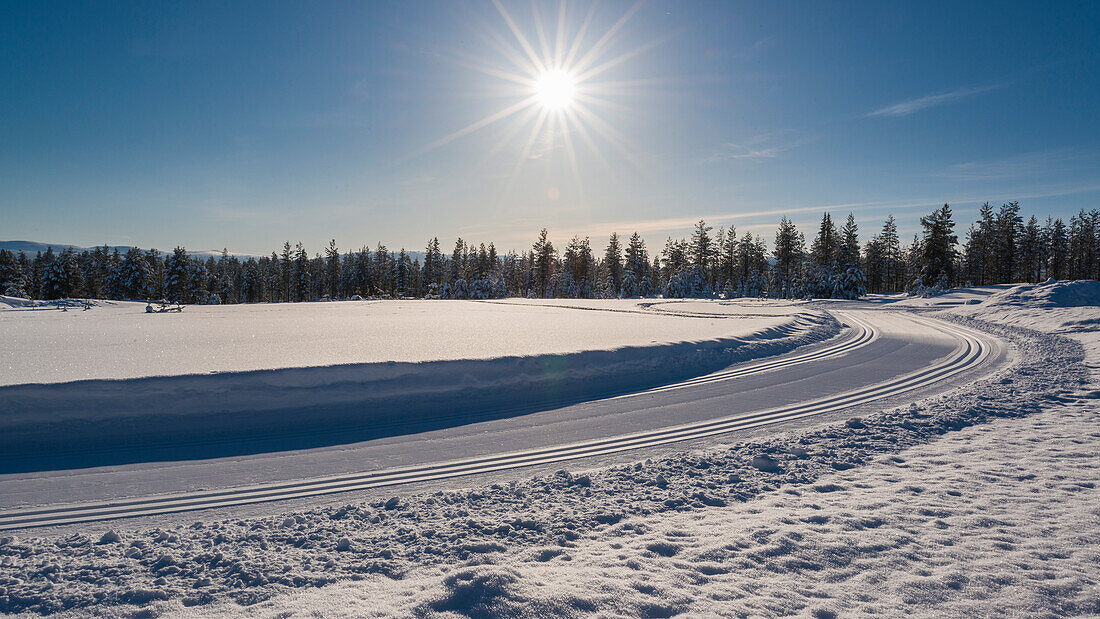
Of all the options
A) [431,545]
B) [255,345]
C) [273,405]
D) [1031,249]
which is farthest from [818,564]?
[1031,249]

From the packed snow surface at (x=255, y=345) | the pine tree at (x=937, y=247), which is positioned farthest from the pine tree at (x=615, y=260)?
the packed snow surface at (x=255, y=345)

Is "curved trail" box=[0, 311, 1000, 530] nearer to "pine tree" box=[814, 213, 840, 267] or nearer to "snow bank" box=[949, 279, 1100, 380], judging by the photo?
"snow bank" box=[949, 279, 1100, 380]

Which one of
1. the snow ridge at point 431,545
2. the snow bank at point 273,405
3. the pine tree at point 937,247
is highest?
the pine tree at point 937,247

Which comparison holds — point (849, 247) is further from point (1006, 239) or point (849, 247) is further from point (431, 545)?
point (431, 545)

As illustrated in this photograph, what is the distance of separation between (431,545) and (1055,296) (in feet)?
122

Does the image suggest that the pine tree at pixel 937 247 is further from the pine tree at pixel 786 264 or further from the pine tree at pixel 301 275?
the pine tree at pixel 301 275

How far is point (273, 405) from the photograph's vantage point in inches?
295

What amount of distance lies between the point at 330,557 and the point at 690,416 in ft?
18.4

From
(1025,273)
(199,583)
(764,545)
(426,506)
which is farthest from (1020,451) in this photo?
(1025,273)

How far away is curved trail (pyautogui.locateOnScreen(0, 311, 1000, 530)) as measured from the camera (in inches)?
177

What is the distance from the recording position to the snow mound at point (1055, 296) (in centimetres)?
2597

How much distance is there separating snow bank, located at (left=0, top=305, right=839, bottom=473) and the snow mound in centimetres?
2914

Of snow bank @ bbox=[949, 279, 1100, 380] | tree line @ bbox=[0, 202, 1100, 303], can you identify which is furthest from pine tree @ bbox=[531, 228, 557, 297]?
snow bank @ bbox=[949, 279, 1100, 380]

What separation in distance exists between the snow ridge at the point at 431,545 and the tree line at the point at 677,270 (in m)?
54.3
